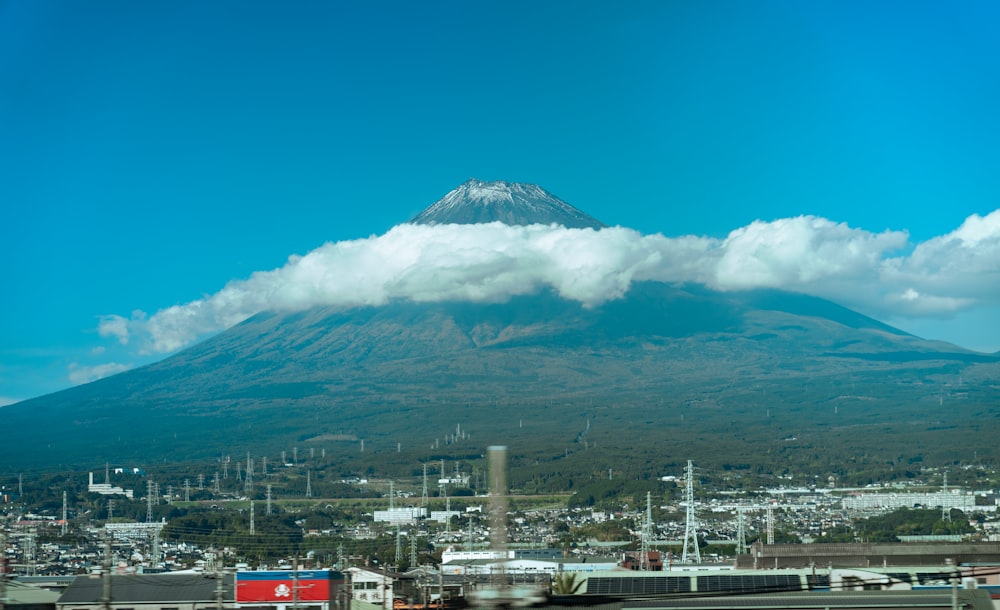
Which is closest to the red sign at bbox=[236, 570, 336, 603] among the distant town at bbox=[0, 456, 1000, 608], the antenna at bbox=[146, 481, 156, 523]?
the distant town at bbox=[0, 456, 1000, 608]

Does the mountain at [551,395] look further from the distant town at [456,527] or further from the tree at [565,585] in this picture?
the tree at [565,585]

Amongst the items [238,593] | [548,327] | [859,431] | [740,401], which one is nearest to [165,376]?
[548,327]

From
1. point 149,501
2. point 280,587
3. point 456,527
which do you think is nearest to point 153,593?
point 280,587

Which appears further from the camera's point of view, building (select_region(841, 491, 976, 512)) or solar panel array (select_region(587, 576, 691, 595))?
building (select_region(841, 491, 976, 512))

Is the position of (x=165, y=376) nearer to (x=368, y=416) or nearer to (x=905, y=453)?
(x=368, y=416)

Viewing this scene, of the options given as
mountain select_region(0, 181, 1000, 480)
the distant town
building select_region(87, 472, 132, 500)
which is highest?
mountain select_region(0, 181, 1000, 480)

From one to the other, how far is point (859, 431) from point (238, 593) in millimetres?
78239

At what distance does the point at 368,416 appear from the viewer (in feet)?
346

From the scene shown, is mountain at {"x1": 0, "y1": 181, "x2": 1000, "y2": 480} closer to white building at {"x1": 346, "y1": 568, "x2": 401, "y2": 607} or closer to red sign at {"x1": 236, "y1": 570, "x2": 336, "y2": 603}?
white building at {"x1": 346, "y1": 568, "x2": 401, "y2": 607}

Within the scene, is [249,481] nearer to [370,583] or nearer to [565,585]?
[370,583]

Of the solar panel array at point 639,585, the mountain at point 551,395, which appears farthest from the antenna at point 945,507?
the solar panel array at point 639,585

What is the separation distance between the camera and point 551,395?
4572 inches

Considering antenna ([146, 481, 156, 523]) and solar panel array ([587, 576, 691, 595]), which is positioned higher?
antenna ([146, 481, 156, 523])

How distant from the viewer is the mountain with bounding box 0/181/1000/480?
3487 inches
